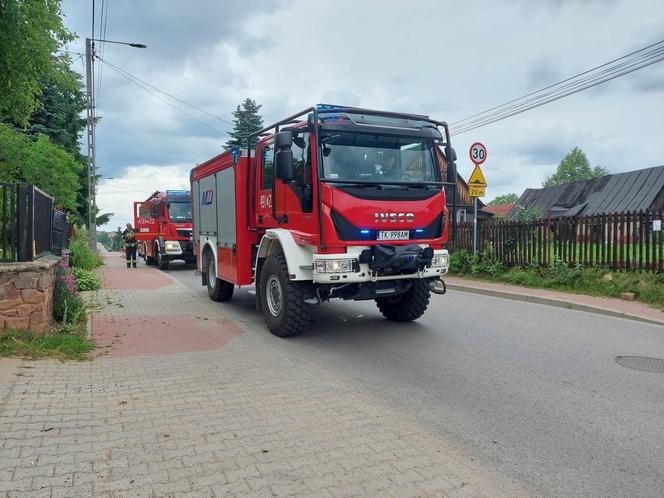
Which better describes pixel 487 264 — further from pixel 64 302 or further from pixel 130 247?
pixel 130 247

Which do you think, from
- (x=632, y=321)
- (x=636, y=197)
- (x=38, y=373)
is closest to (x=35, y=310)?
(x=38, y=373)

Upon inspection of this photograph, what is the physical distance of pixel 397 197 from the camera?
689cm

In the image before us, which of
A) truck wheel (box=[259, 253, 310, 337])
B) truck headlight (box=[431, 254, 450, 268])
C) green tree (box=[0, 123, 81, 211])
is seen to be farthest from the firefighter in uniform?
truck headlight (box=[431, 254, 450, 268])

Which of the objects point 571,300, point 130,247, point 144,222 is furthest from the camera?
point 144,222

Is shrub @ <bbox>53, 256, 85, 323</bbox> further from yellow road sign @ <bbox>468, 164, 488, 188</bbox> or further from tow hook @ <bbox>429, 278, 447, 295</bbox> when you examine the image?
yellow road sign @ <bbox>468, 164, 488, 188</bbox>

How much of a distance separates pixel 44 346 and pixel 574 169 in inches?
3377

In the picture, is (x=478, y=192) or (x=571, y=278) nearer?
(x=571, y=278)

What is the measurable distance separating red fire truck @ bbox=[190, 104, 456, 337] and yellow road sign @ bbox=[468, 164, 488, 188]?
620cm

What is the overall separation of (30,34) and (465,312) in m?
8.21

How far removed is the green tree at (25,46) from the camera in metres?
6.90

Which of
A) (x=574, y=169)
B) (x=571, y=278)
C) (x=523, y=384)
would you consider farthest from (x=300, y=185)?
(x=574, y=169)

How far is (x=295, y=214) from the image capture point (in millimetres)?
Result: 7055

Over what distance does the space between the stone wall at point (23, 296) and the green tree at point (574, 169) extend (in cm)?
8300

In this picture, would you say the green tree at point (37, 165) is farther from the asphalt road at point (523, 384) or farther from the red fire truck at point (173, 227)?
the asphalt road at point (523, 384)
